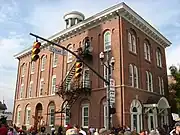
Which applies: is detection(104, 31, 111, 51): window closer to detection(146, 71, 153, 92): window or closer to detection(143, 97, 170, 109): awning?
detection(146, 71, 153, 92): window

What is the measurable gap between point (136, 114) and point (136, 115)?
0.16 m

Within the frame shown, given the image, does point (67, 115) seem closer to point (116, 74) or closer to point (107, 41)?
point (116, 74)

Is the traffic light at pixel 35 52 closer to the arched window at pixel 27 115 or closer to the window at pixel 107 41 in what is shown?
the window at pixel 107 41

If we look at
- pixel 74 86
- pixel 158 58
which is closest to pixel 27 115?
pixel 74 86

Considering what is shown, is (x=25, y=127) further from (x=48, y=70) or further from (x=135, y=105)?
(x=135, y=105)

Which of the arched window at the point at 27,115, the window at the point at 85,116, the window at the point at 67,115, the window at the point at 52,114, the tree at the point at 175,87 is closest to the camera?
the window at the point at 85,116

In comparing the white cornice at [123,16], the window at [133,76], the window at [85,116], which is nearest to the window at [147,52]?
the white cornice at [123,16]

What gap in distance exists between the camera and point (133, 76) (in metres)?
23.9

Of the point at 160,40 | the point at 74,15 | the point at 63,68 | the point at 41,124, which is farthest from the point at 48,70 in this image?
the point at 160,40

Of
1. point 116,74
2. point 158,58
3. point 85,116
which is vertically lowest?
point 85,116

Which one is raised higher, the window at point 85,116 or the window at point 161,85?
the window at point 161,85

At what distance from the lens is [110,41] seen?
2422 centimetres

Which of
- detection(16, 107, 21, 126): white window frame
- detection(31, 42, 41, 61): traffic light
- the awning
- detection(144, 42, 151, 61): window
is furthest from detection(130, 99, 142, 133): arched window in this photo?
detection(16, 107, 21, 126): white window frame

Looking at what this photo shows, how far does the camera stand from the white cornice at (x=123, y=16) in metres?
23.9
